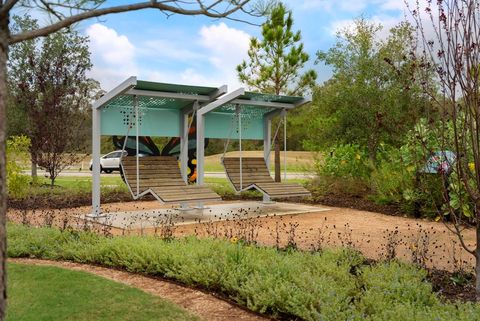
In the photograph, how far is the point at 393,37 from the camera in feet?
51.0

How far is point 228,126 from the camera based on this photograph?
12.4 m

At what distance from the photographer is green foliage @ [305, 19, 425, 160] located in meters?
13.5

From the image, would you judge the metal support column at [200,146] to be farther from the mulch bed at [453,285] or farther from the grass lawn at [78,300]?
the mulch bed at [453,285]

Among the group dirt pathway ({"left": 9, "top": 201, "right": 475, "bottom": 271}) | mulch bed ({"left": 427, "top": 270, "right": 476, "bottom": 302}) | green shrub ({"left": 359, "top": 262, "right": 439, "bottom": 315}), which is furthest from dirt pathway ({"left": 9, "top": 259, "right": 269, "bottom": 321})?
mulch bed ({"left": 427, "top": 270, "right": 476, "bottom": 302})

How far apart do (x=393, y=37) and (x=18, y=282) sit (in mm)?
12991

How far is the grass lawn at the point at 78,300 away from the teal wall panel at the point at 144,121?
5.12m

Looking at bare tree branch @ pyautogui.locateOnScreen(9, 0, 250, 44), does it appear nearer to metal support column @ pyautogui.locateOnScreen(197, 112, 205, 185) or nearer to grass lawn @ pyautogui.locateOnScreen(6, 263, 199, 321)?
grass lawn @ pyautogui.locateOnScreen(6, 263, 199, 321)

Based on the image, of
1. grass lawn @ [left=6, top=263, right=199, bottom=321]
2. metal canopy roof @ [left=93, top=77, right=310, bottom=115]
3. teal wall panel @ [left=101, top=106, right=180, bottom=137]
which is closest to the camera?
grass lawn @ [left=6, top=263, right=199, bottom=321]

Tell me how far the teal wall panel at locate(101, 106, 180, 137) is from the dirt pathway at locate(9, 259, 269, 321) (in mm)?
4765

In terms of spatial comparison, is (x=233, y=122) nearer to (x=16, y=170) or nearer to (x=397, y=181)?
(x=397, y=181)

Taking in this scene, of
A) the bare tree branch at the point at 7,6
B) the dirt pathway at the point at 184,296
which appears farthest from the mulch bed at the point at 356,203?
the bare tree branch at the point at 7,6

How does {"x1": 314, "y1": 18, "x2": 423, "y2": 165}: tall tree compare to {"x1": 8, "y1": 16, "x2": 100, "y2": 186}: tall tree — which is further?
{"x1": 8, "y1": 16, "x2": 100, "y2": 186}: tall tree

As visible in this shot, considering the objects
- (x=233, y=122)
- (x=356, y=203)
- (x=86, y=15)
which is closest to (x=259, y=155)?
(x=356, y=203)

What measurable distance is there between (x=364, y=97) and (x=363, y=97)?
25mm
